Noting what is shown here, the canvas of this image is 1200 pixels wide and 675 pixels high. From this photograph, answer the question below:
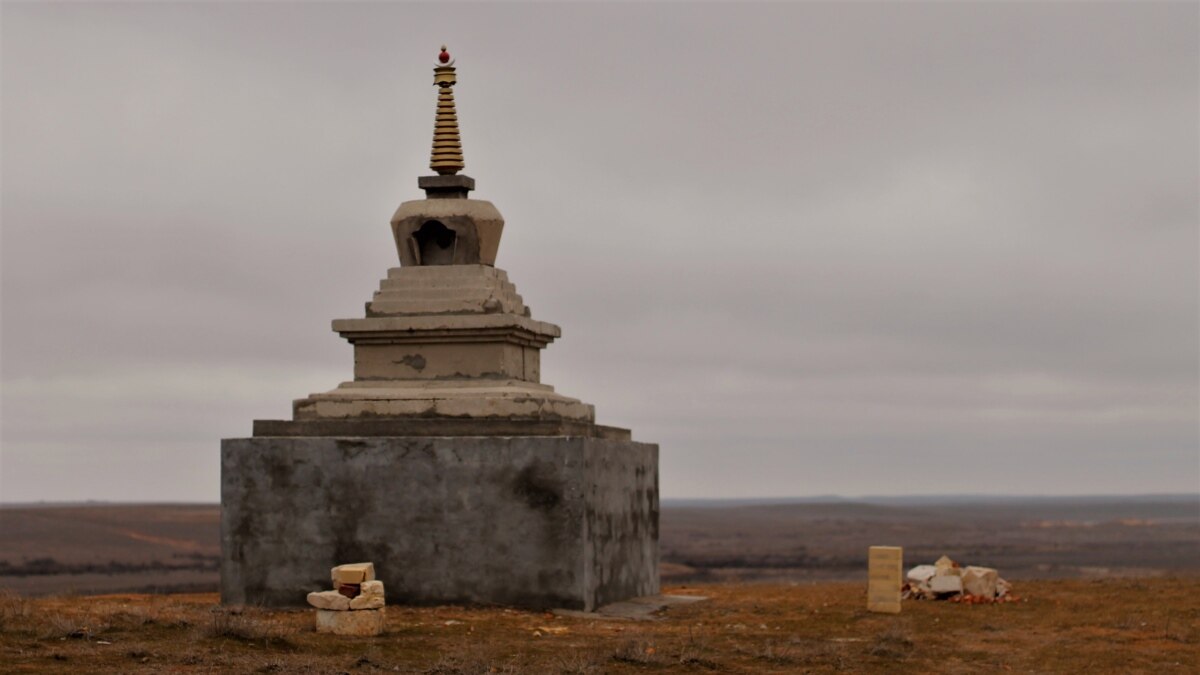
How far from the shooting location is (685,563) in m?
56.3

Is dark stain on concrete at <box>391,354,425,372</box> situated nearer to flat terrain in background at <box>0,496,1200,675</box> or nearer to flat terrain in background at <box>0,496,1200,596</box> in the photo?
flat terrain in background at <box>0,496,1200,675</box>

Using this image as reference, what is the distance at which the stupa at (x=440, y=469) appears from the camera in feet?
63.0

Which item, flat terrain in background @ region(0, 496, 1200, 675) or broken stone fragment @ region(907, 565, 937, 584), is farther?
broken stone fragment @ region(907, 565, 937, 584)

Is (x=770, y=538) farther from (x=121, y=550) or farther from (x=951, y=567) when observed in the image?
(x=951, y=567)

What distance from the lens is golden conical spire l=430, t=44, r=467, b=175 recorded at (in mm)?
21391

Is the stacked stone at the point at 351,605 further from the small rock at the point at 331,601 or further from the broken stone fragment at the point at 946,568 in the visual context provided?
the broken stone fragment at the point at 946,568

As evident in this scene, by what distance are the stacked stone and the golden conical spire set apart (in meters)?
6.45

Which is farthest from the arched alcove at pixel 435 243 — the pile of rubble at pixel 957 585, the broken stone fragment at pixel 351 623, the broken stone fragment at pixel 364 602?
the pile of rubble at pixel 957 585

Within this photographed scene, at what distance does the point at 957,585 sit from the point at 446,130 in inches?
329

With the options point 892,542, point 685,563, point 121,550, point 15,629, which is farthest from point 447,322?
point 892,542

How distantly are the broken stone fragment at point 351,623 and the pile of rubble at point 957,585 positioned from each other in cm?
805

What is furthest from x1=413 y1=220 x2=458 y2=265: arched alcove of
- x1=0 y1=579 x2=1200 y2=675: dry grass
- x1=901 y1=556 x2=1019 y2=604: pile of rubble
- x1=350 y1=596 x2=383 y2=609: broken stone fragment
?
x1=901 y1=556 x2=1019 y2=604: pile of rubble

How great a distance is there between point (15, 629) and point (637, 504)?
8.52m

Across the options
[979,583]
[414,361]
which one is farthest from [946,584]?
[414,361]
